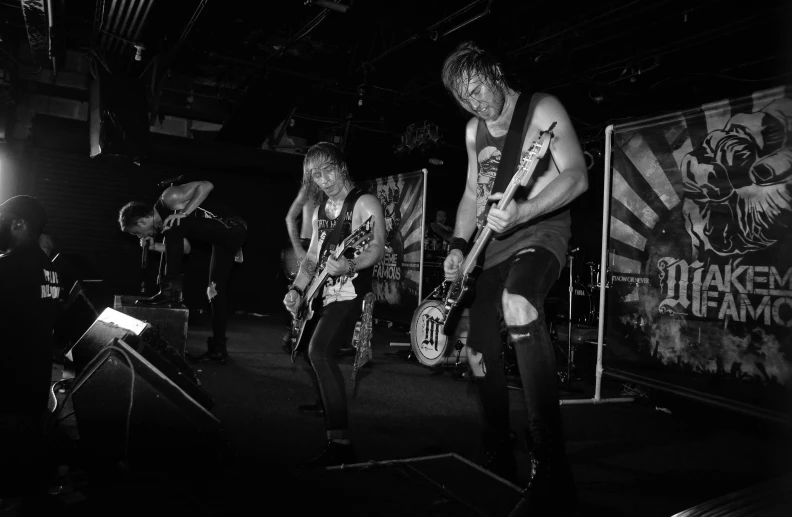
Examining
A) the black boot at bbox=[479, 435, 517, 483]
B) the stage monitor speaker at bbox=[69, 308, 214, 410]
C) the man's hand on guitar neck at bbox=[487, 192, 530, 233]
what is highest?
the man's hand on guitar neck at bbox=[487, 192, 530, 233]

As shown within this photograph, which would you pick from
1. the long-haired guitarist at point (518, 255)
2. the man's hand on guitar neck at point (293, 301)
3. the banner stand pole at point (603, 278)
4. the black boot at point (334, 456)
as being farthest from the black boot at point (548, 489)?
the banner stand pole at point (603, 278)

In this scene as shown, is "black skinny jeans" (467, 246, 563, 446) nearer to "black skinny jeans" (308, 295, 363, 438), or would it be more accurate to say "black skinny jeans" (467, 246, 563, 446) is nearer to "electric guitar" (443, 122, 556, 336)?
"electric guitar" (443, 122, 556, 336)

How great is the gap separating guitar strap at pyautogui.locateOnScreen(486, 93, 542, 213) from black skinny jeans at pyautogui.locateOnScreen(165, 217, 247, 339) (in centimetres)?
501

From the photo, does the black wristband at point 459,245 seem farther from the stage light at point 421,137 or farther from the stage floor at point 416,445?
the stage light at point 421,137

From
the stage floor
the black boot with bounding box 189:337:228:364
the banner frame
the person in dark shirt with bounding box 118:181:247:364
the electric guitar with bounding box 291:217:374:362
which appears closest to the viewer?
the stage floor

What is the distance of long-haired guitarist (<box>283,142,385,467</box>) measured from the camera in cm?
316

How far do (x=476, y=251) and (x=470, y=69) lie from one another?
2.92 ft

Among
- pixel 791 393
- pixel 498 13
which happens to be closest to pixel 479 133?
pixel 791 393

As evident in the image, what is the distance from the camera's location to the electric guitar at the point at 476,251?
2.25 meters

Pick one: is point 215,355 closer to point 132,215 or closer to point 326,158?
point 132,215

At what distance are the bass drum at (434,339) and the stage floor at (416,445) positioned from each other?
0.83ft

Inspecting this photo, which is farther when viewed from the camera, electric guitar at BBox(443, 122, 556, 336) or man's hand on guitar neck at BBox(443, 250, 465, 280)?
man's hand on guitar neck at BBox(443, 250, 465, 280)

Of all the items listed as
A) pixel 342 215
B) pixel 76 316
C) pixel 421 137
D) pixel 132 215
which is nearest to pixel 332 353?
pixel 342 215

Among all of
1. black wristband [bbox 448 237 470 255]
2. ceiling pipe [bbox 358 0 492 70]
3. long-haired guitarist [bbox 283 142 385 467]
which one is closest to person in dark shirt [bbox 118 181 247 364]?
long-haired guitarist [bbox 283 142 385 467]
